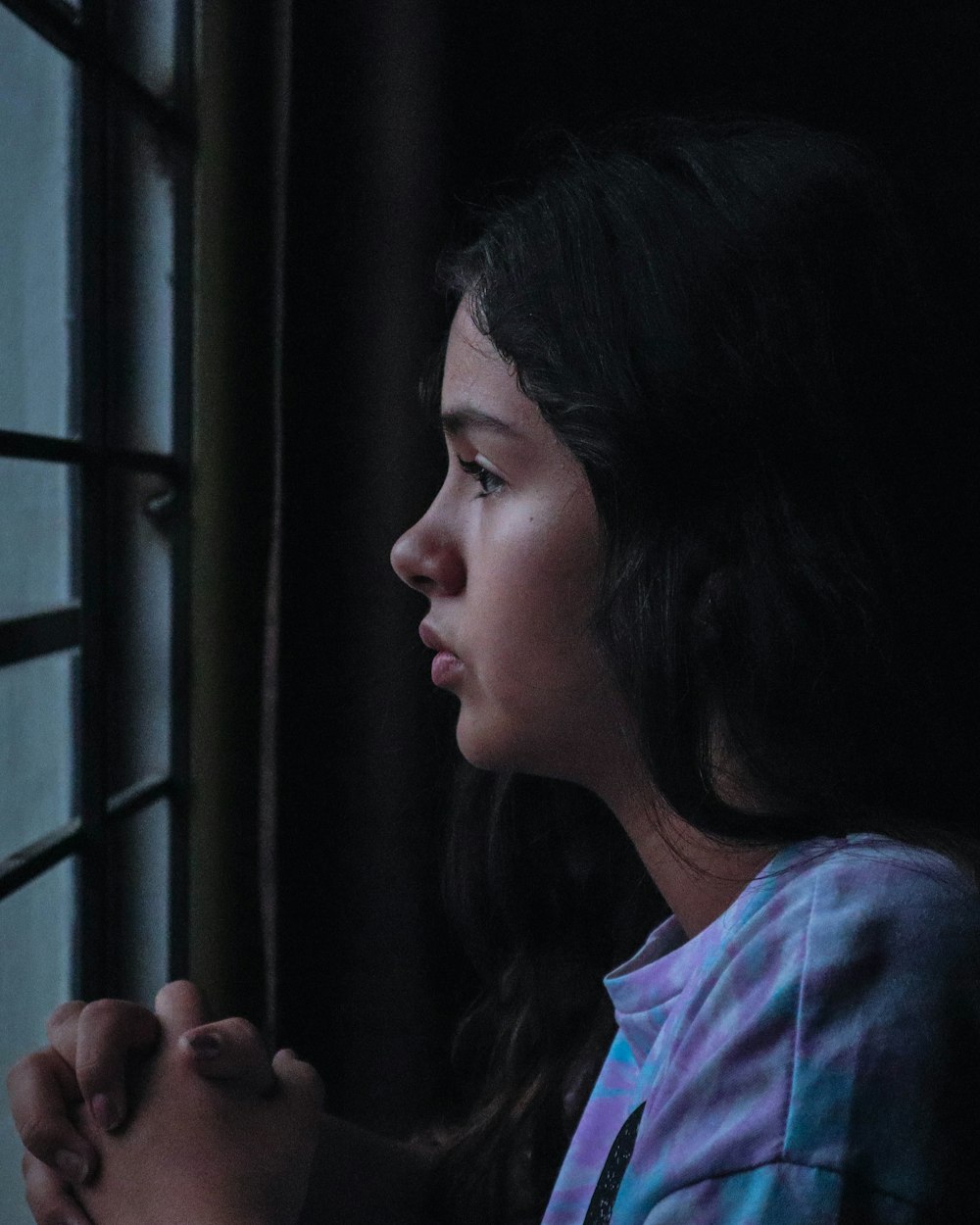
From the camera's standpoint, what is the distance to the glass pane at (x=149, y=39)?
1090 millimetres

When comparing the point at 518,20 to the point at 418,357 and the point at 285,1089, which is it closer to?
the point at 418,357

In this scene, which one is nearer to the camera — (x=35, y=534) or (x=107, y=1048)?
(x=107, y=1048)

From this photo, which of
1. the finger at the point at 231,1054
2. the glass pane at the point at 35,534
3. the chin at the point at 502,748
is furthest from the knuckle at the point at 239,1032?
the glass pane at the point at 35,534

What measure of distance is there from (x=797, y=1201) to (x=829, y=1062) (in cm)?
7

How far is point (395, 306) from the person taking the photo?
1.19 metres

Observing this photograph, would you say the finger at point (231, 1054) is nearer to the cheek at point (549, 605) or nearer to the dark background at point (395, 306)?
the cheek at point (549, 605)

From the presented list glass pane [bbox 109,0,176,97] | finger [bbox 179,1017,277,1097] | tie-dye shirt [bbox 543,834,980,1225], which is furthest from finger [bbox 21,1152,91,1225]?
glass pane [bbox 109,0,176,97]

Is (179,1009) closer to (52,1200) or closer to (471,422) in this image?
(52,1200)

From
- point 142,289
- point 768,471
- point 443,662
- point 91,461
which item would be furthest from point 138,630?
point 768,471

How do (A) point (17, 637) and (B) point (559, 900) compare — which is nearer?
(A) point (17, 637)

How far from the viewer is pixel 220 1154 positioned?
68cm

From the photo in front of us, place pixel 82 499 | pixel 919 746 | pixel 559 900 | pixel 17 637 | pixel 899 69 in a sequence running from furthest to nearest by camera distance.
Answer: pixel 899 69, pixel 559 900, pixel 82 499, pixel 17 637, pixel 919 746

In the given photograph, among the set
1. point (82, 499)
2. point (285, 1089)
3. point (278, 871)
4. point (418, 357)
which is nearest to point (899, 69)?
point (418, 357)

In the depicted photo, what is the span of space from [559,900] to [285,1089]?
383 mm
